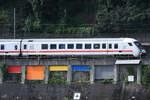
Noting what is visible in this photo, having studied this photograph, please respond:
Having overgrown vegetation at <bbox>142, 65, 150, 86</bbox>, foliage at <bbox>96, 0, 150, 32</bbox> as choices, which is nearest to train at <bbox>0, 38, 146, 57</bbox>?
overgrown vegetation at <bbox>142, 65, 150, 86</bbox>

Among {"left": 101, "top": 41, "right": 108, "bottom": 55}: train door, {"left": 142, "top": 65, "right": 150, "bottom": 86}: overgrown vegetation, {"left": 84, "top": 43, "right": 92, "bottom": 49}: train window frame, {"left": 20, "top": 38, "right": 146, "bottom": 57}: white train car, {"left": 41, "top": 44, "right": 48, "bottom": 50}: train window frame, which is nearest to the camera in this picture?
{"left": 142, "top": 65, "right": 150, "bottom": 86}: overgrown vegetation

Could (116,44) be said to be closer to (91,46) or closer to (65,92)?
(91,46)

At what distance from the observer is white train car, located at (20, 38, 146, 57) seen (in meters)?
55.0

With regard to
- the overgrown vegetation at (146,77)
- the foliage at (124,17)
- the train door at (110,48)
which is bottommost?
the overgrown vegetation at (146,77)

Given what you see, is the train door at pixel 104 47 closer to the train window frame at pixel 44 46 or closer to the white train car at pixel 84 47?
the white train car at pixel 84 47

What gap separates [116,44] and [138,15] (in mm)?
9014

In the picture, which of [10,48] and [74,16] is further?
[74,16]

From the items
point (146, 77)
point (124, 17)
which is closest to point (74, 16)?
point (124, 17)

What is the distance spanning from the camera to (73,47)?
185 ft

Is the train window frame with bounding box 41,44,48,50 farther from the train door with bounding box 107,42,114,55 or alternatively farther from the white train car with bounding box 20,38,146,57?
the train door with bounding box 107,42,114,55

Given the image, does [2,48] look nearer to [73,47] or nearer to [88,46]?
[73,47]

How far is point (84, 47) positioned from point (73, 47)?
54.2 inches

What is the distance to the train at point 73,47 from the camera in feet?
180

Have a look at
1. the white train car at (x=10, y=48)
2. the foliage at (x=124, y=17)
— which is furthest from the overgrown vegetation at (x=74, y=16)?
the white train car at (x=10, y=48)
